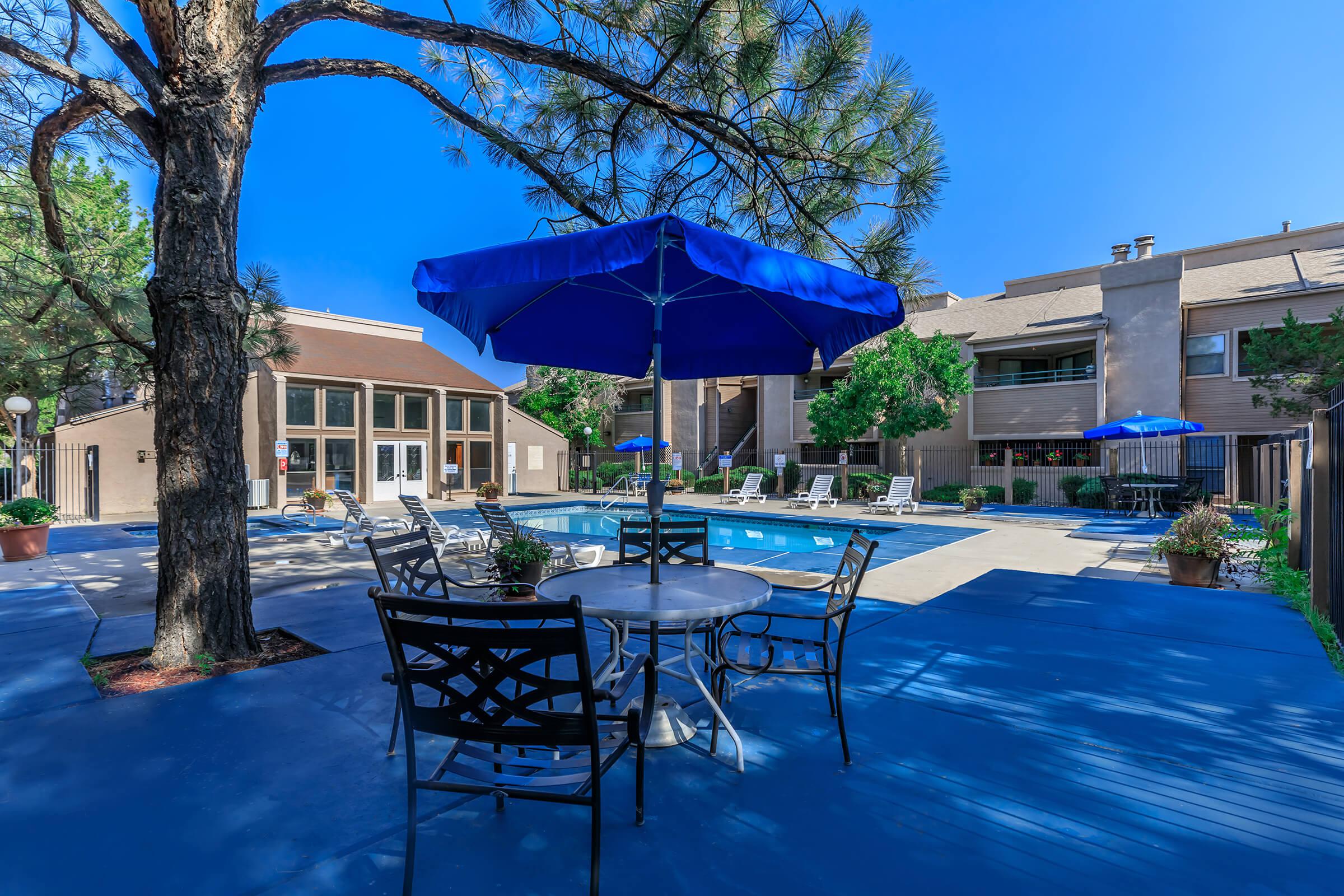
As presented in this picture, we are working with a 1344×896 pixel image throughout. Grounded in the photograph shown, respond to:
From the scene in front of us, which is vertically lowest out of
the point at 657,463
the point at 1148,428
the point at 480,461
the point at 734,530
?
the point at 734,530

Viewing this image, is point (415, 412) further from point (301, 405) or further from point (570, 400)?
point (570, 400)

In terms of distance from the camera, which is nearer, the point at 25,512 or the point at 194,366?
the point at 194,366

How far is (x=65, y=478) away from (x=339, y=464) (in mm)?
6880

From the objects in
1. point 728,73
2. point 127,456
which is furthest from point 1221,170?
point 127,456

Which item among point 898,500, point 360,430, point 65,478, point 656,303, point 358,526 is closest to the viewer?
point 656,303

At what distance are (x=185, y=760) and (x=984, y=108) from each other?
9889mm

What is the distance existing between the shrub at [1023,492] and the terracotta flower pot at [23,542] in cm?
2202

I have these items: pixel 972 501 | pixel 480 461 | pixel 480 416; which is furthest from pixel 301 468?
pixel 972 501

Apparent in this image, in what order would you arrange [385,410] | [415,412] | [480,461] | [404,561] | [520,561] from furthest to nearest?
[480,461]
[415,412]
[385,410]
[520,561]
[404,561]

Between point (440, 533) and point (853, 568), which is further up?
point (853, 568)

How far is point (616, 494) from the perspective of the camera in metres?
24.9

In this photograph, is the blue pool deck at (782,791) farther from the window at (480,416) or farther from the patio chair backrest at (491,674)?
the window at (480,416)

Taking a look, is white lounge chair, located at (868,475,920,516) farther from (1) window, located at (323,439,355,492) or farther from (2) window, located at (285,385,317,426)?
(2) window, located at (285,385,317,426)

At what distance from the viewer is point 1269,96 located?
13.6 m
